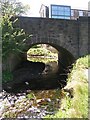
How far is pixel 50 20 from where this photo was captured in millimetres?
18688

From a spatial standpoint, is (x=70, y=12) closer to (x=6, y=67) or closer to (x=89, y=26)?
(x=89, y=26)

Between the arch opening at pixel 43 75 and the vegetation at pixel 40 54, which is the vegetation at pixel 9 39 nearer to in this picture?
the arch opening at pixel 43 75

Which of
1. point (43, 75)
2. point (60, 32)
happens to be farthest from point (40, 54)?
point (60, 32)

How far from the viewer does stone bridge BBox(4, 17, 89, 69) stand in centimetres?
1836

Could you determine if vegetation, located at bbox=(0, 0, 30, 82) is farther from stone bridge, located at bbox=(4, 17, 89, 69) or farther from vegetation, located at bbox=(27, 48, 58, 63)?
vegetation, located at bbox=(27, 48, 58, 63)

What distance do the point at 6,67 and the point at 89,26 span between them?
6.21 meters

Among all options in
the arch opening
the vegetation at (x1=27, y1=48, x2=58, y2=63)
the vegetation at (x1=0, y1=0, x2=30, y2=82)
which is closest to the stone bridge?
the arch opening

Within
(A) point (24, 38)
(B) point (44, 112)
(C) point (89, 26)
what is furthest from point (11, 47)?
(B) point (44, 112)

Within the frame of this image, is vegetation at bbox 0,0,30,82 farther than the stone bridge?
No

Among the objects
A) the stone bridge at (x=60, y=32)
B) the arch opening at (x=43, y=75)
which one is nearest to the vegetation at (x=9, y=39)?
the stone bridge at (x=60, y=32)

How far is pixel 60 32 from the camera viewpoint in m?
19.1

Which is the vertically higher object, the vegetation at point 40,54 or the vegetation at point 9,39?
the vegetation at point 9,39

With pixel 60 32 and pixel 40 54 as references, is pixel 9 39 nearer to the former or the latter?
pixel 60 32

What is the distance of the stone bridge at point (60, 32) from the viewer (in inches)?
723
